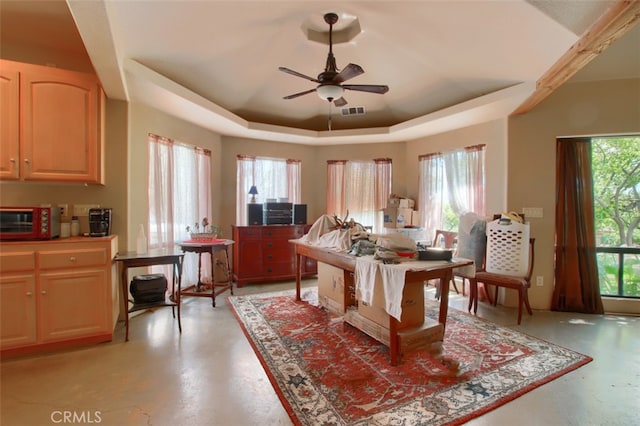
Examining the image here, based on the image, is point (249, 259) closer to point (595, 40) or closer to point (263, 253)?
point (263, 253)

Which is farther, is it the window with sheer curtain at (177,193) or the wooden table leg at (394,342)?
the window with sheer curtain at (177,193)

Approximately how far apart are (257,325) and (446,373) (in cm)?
186

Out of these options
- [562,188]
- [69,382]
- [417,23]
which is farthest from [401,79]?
[69,382]

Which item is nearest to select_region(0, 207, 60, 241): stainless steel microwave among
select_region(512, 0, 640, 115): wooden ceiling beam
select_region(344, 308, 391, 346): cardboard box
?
select_region(344, 308, 391, 346): cardboard box

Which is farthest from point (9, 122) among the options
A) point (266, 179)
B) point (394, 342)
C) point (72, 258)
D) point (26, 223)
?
point (394, 342)

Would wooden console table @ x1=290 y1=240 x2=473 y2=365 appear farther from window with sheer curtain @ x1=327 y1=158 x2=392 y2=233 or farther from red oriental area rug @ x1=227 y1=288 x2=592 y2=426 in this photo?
window with sheer curtain @ x1=327 y1=158 x2=392 y2=233

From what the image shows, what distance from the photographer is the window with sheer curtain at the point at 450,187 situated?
431cm

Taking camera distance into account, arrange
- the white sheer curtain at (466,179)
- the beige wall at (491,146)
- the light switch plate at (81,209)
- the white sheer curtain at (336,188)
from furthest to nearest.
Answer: the white sheer curtain at (336,188), the white sheer curtain at (466,179), the beige wall at (491,146), the light switch plate at (81,209)

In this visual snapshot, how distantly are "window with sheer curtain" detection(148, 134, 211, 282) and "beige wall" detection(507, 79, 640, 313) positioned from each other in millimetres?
4326

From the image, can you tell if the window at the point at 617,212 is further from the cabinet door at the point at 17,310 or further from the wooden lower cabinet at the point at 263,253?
the cabinet door at the point at 17,310

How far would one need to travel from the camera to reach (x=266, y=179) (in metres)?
5.38

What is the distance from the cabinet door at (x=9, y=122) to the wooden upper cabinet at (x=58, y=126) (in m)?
0.01

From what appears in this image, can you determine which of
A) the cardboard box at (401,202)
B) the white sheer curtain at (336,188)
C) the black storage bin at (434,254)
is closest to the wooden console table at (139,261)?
the black storage bin at (434,254)

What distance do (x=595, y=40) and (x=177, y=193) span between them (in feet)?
15.0
